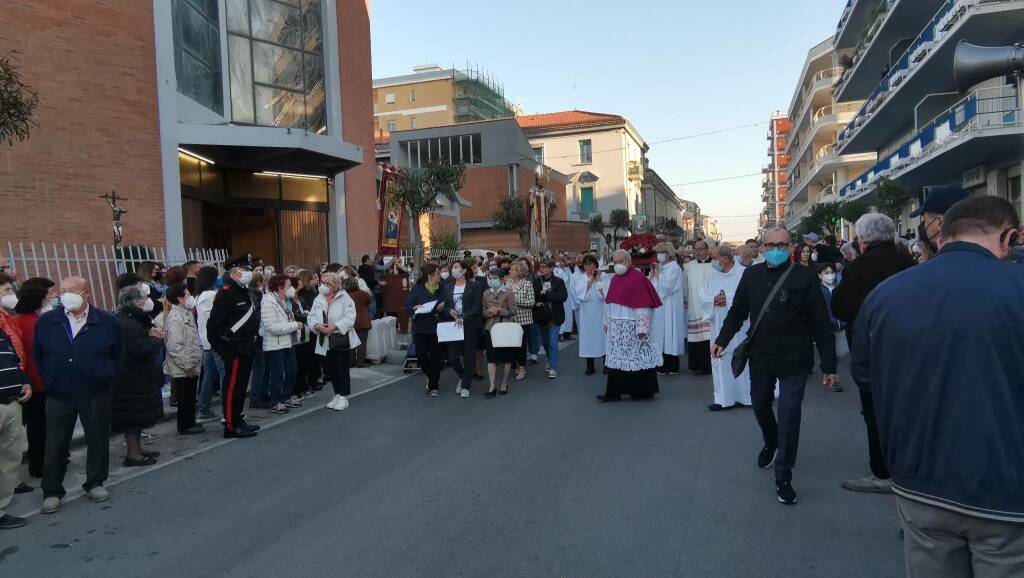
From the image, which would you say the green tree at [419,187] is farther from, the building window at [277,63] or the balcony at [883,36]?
the balcony at [883,36]

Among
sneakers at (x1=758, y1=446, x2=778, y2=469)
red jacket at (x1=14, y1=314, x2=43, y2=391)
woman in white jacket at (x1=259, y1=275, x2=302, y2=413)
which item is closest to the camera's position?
sneakers at (x1=758, y1=446, x2=778, y2=469)

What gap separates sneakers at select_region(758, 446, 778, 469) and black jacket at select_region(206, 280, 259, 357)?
5614mm

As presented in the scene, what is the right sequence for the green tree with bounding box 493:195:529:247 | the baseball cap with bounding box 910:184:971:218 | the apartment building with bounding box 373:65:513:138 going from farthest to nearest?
the apartment building with bounding box 373:65:513:138, the green tree with bounding box 493:195:529:247, the baseball cap with bounding box 910:184:971:218

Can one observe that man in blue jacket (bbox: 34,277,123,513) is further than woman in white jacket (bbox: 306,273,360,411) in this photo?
No

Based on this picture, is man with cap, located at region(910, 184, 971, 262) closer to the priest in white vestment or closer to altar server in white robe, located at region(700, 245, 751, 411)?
altar server in white robe, located at region(700, 245, 751, 411)

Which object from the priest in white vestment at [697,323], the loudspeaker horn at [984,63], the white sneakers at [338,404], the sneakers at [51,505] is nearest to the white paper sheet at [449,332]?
the white sneakers at [338,404]

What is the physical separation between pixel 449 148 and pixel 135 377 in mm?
45380

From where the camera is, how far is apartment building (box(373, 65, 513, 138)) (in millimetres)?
68500

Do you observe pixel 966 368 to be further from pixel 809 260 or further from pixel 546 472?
pixel 809 260

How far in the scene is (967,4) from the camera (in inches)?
743

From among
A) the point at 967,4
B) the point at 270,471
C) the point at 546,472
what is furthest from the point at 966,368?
the point at 967,4

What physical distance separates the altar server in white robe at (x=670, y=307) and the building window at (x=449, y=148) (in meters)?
39.9

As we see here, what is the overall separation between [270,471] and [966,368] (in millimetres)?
5827

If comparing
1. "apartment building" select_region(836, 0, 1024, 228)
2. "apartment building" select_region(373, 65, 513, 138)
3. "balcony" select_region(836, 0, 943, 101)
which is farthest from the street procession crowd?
"apartment building" select_region(373, 65, 513, 138)
